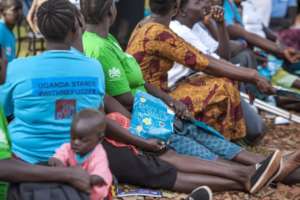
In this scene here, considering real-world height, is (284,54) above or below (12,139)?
below

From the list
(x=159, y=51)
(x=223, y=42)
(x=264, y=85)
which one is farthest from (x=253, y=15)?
(x=159, y=51)

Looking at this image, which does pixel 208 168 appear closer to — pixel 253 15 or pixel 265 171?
pixel 265 171

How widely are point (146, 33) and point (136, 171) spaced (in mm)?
1074

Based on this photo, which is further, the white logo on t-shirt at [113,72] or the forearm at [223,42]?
the forearm at [223,42]

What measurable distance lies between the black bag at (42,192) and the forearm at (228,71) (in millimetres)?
2001

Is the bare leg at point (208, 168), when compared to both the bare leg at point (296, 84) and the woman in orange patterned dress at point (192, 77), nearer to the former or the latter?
the woman in orange patterned dress at point (192, 77)

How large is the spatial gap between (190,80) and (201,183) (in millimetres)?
1086

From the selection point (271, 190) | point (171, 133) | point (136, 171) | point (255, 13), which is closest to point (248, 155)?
point (271, 190)

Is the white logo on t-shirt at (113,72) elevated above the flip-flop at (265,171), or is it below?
above

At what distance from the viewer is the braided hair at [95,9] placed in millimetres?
4137

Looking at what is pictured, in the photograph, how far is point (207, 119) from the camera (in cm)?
492

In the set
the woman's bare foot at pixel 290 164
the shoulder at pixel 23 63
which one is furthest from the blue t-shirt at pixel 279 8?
the shoulder at pixel 23 63

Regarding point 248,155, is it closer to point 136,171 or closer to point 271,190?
point 271,190

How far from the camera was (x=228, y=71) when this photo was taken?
4879mm
